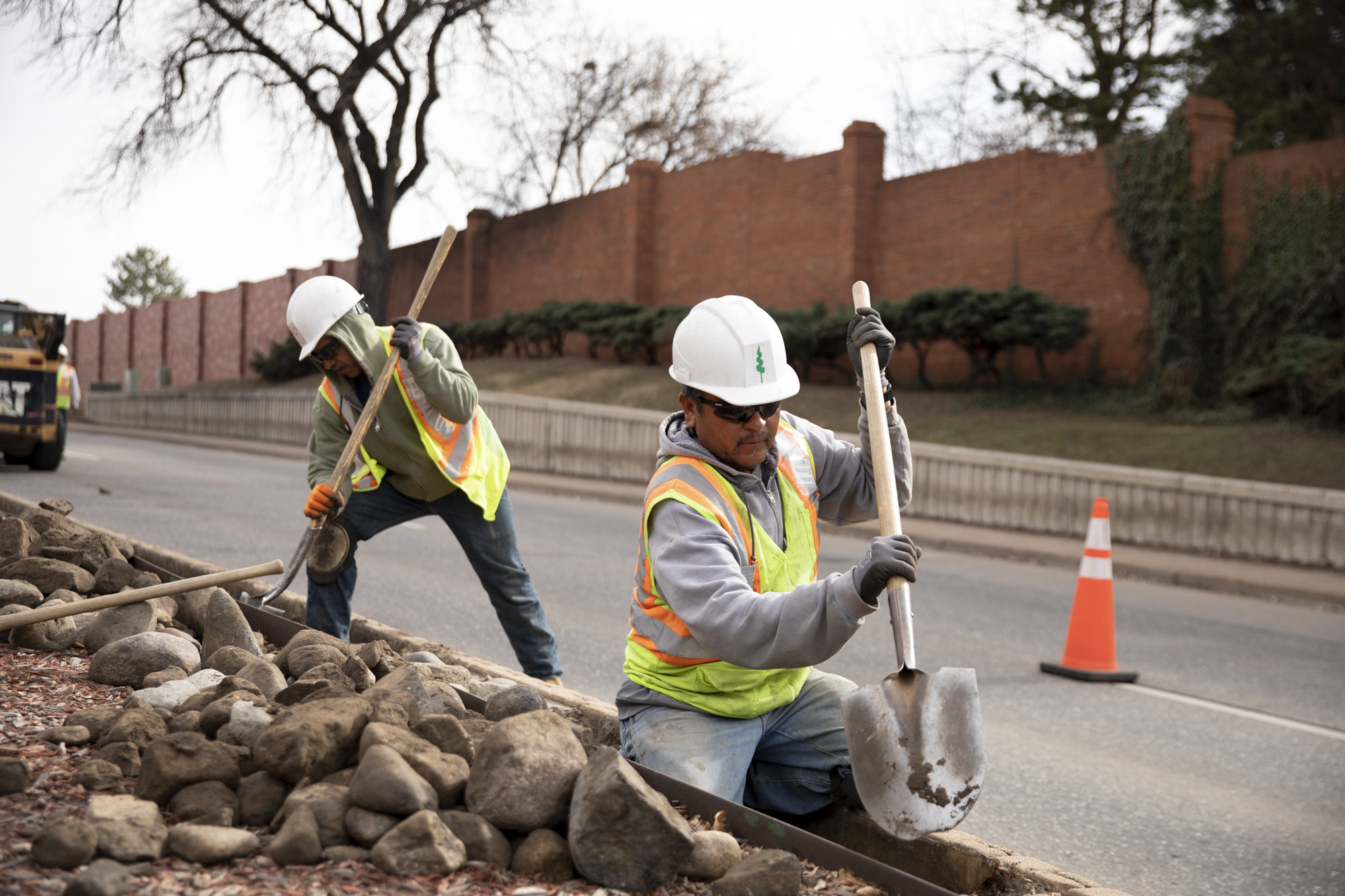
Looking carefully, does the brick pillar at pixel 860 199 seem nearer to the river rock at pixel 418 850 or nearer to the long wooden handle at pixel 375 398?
the long wooden handle at pixel 375 398

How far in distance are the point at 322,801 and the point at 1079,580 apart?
510cm

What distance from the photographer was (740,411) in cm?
302

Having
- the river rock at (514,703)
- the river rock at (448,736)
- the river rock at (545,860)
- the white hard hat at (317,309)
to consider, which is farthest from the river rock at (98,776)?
the white hard hat at (317,309)

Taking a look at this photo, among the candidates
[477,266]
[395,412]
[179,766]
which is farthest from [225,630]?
[477,266]

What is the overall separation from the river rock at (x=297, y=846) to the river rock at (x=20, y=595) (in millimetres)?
2553

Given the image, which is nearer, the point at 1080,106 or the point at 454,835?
the point at 454,835

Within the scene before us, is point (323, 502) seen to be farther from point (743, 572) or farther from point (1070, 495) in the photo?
point (1070, 495)

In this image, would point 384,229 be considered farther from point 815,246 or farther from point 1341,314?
point 1341,314

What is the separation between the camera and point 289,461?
20.4 m

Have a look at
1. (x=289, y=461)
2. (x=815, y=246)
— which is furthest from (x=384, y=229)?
(x=815, y=246)

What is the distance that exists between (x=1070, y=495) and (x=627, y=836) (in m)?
11.1

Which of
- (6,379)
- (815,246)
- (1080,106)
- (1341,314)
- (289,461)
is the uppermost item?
(1080,106)

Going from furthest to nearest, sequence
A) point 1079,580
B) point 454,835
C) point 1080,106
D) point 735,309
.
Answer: point 1080,106 < point 1079,580 < point 735,309 < point 454,835

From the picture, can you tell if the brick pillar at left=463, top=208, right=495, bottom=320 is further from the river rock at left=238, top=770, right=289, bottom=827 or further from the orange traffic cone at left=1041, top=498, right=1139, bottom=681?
the river rock at left=238, top=770, right=289, bottom=827
